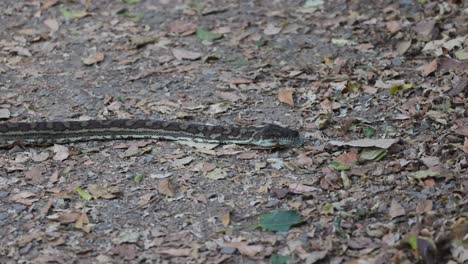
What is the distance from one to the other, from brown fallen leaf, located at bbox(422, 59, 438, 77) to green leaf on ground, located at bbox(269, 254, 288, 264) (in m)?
3.94

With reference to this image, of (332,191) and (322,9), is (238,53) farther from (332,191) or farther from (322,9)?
(332,191)

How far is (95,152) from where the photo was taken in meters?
8.23

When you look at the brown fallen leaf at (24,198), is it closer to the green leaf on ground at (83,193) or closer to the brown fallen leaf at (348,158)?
the green leaf on ground at (83,193)

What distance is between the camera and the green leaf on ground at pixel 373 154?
7.53m

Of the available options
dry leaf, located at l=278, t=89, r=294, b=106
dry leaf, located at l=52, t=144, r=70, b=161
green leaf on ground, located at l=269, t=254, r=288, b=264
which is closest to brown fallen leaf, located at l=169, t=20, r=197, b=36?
dry leaf, located at l=278, t=89, r=294, b=106

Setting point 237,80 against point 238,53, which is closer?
point 237,80

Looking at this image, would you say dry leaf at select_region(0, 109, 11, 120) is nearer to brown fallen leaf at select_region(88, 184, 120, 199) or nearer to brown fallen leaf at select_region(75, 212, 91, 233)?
brown fallen leaf at select_region(88, 184, 120, 199)

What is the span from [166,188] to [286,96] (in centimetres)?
240

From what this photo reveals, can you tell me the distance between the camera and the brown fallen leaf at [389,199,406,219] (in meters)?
6.54

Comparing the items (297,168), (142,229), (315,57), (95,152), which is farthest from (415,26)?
(142,229)

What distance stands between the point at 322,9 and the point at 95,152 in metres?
4.64

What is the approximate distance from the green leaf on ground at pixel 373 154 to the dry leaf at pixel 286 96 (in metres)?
1.55

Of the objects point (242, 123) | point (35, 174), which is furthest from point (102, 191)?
point (242, 123)

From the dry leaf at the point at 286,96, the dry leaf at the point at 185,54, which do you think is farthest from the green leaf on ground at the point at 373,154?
the dry leaf at the point at 185,54
